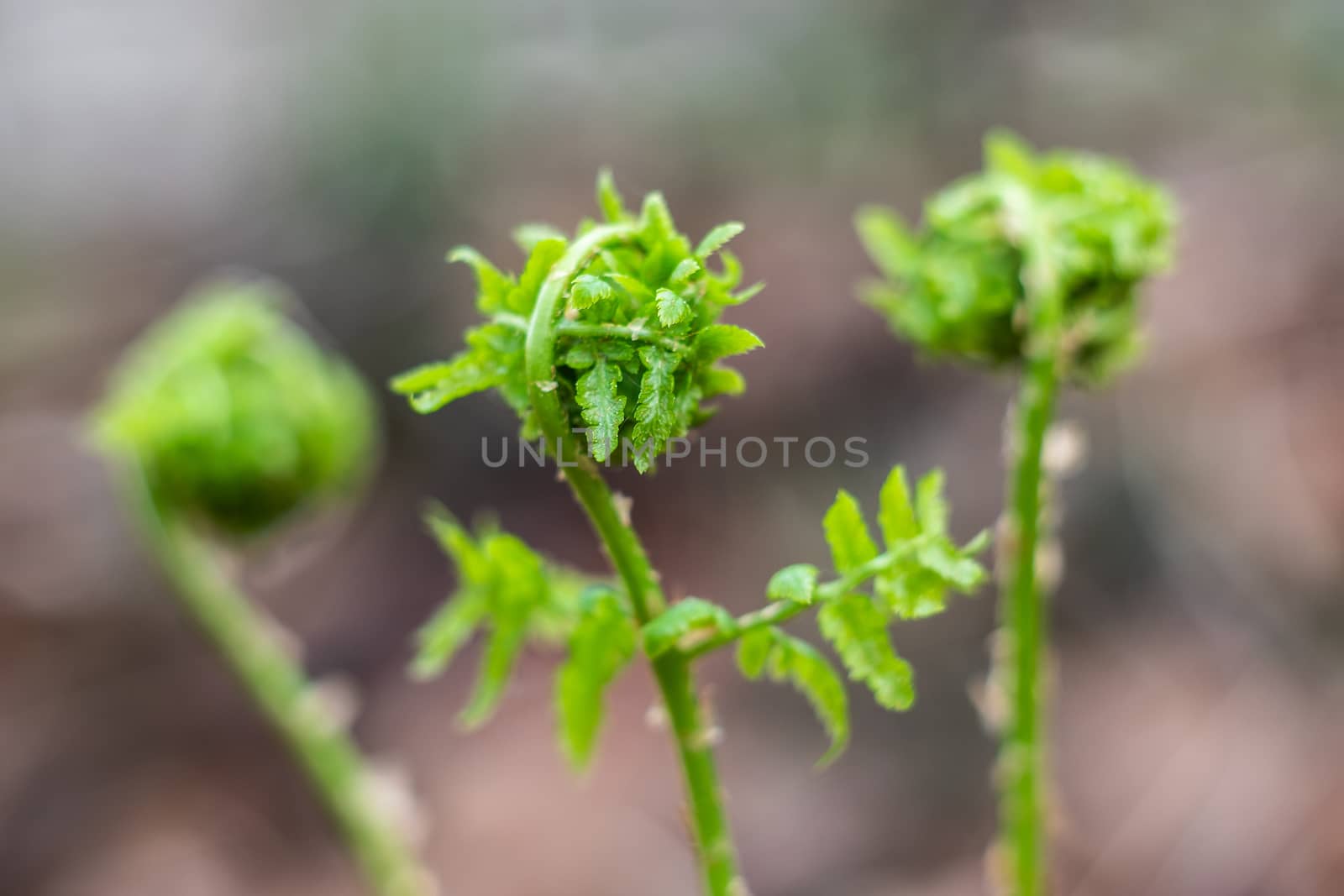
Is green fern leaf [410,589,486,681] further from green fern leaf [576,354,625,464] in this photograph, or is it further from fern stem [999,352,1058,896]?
fern stem [999,352,1058,896]

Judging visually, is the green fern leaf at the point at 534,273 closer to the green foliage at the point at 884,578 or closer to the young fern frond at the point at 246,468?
the green foliage at the point at 884,578

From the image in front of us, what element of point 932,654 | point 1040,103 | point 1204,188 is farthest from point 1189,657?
point 1040,103

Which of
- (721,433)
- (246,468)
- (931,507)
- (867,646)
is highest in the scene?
(721,433)

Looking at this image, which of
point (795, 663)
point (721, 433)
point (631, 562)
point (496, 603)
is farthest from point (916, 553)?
point (721, 433)

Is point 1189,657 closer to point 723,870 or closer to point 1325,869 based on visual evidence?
point 1325,869

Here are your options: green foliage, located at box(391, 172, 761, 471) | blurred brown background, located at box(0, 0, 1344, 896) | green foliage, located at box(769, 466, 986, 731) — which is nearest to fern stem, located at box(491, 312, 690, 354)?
green foliage, located at box(391, 172, 761, 471)

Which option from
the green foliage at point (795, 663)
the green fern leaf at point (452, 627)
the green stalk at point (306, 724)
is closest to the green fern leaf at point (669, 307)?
the green foliage at point (795, 663)

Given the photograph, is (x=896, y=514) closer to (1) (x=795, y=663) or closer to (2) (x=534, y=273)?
(1) (x=795, y=663)
